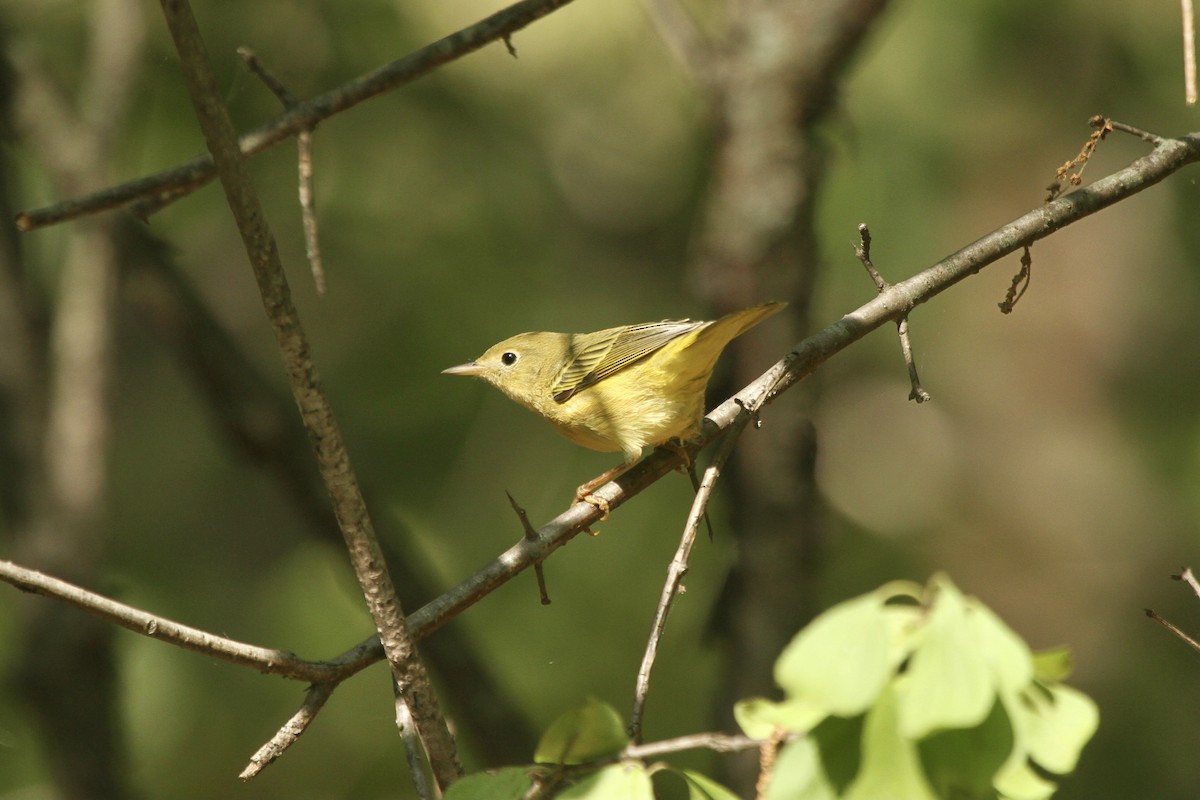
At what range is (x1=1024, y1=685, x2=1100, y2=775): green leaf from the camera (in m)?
1.31

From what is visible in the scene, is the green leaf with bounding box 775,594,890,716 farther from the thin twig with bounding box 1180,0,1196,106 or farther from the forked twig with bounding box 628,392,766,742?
the thin twig with bounding box 1180,0,1196,106

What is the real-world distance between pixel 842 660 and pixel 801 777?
0.17 metres

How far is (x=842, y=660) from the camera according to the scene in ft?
4.17

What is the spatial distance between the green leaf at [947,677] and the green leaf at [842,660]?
Result: 0.04m

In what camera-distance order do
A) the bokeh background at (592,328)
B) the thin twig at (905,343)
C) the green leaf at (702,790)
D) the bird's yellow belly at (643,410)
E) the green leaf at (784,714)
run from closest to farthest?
the green leaf at (784,714) < the green leaf at (702,790) < the thin twig at (905,343) < the bird's yellow belly at (643,410) < the bokeh background at (592,328)

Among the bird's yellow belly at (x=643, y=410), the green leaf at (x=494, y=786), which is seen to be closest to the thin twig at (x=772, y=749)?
the green leaf at (x=494, y=786)

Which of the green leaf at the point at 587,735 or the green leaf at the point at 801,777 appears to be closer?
the green leaf at the point at 801,777

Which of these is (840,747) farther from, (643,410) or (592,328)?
(592,328)

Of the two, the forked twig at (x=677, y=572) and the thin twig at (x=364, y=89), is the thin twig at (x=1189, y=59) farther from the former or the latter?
the thin twig at (x=364, y=89)

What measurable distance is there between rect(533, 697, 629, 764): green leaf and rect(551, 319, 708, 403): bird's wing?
240cm

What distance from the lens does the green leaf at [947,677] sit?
48.2 inches

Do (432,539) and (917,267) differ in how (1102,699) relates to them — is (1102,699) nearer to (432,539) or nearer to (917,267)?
(917,267)

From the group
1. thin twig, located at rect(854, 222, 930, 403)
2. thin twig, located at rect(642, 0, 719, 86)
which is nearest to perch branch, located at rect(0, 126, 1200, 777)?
thin twig, located at rect(854, 222, 930, 403)

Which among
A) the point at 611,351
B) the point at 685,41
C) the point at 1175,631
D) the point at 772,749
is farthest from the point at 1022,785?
the point at 685,41
